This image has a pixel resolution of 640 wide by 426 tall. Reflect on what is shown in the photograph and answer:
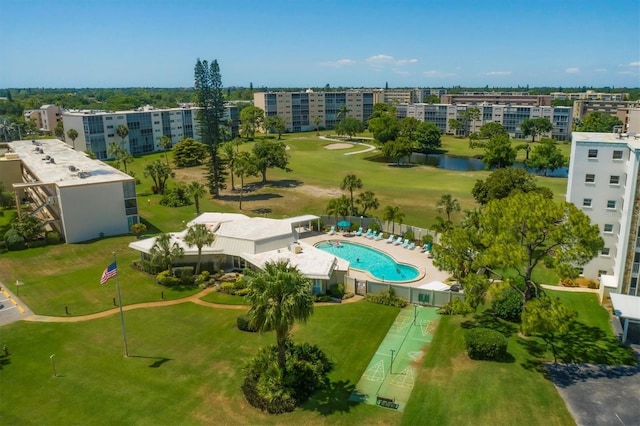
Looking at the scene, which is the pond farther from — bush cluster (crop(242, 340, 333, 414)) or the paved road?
bush cluster (crop(242, 340, 333, 414))

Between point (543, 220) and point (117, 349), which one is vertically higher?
point (543, 220)

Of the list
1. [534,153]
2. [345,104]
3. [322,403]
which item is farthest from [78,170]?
[345,104]

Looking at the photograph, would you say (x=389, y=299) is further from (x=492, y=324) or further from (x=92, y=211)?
(x=92, y=211)

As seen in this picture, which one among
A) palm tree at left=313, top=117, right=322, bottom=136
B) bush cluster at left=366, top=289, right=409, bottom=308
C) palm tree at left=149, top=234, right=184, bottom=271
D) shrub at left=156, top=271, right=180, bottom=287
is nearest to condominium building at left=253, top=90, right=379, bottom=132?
palm tree at left=313, top=117, right=322, bottom=136

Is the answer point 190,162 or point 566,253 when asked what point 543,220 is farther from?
point 190,162

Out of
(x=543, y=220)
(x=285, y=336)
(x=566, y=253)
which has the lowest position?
(x=285, y=336)

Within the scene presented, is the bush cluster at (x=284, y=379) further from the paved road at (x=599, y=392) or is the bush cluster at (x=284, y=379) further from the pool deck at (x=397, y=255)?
the pool deck at (x=397, y=255)

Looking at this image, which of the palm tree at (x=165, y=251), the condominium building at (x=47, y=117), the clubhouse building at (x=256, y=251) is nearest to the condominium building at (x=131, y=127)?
the condominium building at (x=47, y=117)
